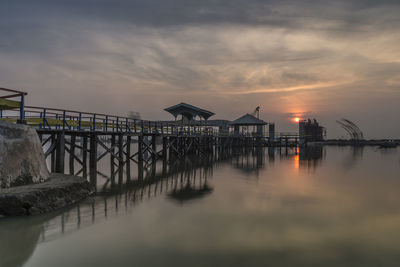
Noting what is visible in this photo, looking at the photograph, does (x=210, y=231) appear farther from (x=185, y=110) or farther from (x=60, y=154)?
(x=185, y=110)

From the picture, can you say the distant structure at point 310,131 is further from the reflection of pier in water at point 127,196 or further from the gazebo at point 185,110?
the reflection of pier in water at point 127,196

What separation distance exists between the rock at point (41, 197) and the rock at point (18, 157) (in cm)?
37

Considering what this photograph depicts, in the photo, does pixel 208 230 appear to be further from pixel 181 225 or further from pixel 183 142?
pixel 183 142

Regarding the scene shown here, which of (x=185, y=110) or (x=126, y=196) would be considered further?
(x=185, y=110)

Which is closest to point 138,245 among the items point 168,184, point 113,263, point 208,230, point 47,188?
point 113,263

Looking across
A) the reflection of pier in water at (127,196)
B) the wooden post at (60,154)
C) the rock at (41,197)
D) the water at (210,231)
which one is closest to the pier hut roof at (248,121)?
the reflection of pier in water at (127,196)

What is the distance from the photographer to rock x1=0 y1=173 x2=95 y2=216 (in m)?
8.42

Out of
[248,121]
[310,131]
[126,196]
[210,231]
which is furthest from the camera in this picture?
[310,131]

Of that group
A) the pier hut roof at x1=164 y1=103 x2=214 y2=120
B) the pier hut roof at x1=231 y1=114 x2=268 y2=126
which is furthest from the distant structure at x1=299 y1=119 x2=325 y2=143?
the pier hut roof at x1=164 y1=103 x2=214 y2=120

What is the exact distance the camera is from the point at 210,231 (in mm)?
7953

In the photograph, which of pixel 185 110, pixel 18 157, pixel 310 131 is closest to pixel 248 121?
pixel 185 110

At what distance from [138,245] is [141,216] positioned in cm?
254

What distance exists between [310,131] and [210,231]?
84338 mm

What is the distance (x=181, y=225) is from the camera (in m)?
8.50
